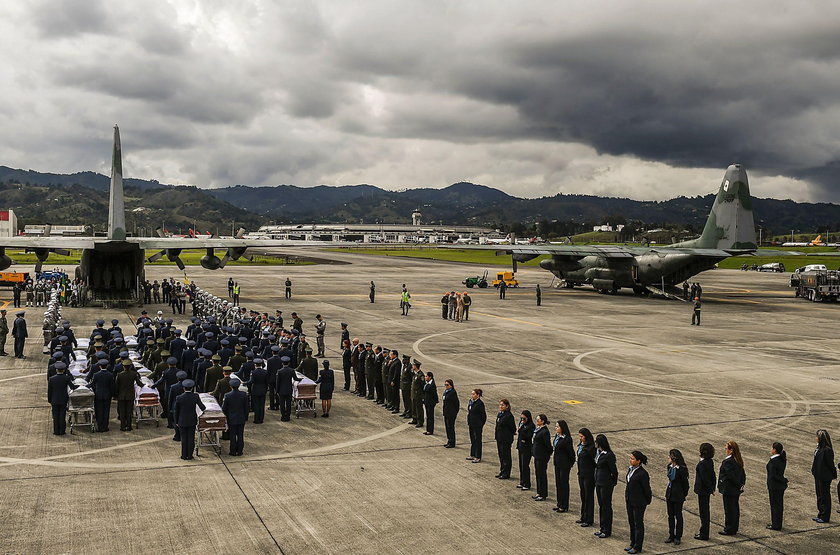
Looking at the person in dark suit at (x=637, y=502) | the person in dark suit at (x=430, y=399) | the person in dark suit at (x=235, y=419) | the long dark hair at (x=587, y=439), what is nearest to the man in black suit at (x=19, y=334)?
the person in dark suit at (x=235, y=419)

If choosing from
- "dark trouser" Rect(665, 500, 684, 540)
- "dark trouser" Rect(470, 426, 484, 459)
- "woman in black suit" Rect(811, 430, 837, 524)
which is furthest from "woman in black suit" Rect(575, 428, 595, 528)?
"woman in black suit" Rect(811, 430, 837, 524)

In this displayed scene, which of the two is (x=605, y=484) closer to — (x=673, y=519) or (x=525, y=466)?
(x=673, y=519)

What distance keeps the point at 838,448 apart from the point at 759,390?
6174mm

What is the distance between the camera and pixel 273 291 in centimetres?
5325

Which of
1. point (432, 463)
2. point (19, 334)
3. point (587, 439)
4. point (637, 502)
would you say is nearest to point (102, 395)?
point (432, 463)

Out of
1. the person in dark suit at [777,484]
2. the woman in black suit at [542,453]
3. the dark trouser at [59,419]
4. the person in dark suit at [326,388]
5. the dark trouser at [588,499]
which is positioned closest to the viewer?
the person in dark suit at [777,484]

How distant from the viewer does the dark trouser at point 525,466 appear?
12.2m

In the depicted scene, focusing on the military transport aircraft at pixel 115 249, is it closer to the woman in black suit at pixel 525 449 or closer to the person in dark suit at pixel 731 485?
the woman in black suit at pixel 525 449

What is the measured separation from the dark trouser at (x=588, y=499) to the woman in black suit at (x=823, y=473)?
3655mm

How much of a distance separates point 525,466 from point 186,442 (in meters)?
6.93

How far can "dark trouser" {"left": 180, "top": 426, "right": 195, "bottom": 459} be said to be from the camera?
44.8 feet

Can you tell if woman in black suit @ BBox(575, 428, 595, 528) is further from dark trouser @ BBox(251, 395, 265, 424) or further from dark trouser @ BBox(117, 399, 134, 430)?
dark trouser @ BBox(117, 399, 134, 430)

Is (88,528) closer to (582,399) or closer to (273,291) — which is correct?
(582,399)

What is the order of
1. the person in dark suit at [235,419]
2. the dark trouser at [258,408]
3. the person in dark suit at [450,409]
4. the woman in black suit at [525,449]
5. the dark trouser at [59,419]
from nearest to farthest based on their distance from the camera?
the woman in black suit at [525,449] → the person in dark suit at [235,419] → the person in dark suit at [450,409] → the dark trouser at [59,419] → the dark trouser at [258,408]
